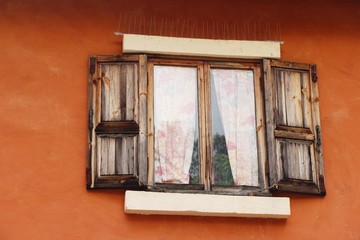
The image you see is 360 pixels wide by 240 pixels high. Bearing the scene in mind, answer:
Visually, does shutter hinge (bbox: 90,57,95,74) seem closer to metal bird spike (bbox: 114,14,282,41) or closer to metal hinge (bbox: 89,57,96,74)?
metal hinge (bbox: 89,57,96,74)

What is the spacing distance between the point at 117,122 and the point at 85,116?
311 millimetres

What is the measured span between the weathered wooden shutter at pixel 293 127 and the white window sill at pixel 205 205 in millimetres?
231

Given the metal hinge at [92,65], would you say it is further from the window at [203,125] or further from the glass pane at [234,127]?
the glass pane at [234,127]

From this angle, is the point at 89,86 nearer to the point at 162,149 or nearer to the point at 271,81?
the point at 162,149

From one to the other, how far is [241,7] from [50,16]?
1.93m

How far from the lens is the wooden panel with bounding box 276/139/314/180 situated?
25.1ft

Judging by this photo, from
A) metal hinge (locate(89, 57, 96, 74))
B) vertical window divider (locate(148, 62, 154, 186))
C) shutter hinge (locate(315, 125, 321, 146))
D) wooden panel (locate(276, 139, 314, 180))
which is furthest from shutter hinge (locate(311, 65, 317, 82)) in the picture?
metal hinge (locate(89, 57, 96, 74))

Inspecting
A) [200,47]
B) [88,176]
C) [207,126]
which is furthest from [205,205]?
[200,47]

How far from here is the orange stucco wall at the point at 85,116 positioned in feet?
23.9

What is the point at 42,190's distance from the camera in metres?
7.31

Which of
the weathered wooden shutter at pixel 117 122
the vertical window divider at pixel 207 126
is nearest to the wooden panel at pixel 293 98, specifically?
the vertical window divider at pixel 207 126

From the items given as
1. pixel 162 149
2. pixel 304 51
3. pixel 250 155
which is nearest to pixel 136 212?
pixel 162 149

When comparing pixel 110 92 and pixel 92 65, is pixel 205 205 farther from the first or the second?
pixel 92 65

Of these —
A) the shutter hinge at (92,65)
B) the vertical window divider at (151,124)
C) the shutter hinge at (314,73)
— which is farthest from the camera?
the shutter hinge at (314,73)
